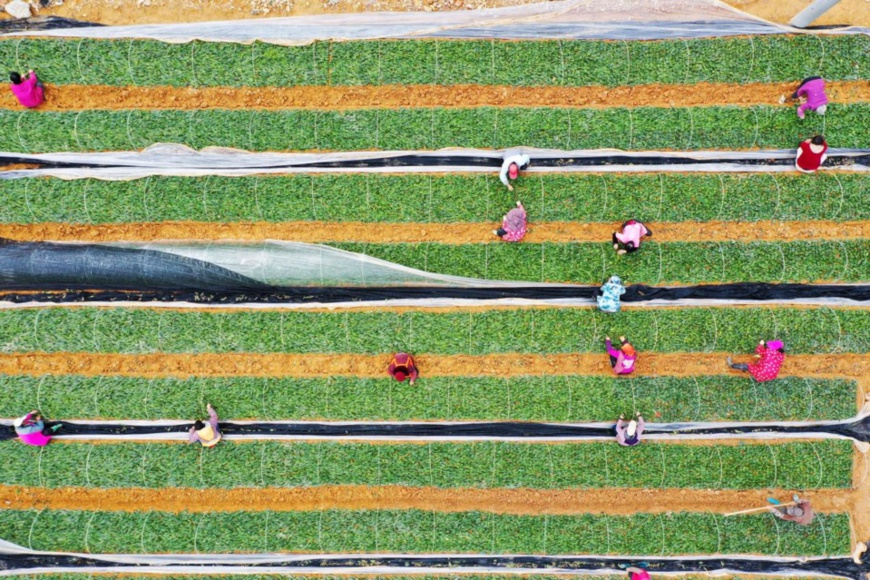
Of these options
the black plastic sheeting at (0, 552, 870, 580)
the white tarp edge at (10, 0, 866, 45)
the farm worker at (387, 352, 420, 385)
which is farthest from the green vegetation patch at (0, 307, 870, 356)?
the white tarp edge at (10, 0, 866, 45)

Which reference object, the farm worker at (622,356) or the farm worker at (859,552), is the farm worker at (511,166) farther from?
the farm worker at (859,552)

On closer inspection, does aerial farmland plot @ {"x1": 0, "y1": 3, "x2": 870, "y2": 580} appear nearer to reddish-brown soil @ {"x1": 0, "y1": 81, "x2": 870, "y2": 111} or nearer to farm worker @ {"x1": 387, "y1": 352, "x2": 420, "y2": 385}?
reddish-brown soil @ {"x1": 0, "y1": 81, "x2": 870, "y2": 111}

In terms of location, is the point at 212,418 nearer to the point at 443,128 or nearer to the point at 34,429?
the point at 34,429

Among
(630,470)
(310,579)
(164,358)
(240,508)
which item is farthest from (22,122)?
(630,470)

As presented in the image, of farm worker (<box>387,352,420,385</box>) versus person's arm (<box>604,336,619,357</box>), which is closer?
farm worker (<box>387,352,420,385</box>)

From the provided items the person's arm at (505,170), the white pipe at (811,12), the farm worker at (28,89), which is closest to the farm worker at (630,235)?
the person's arm at (505,170)

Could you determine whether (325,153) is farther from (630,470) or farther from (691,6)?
(630,470)
